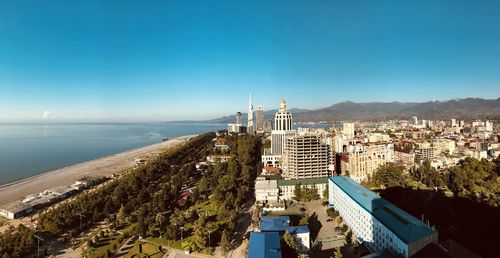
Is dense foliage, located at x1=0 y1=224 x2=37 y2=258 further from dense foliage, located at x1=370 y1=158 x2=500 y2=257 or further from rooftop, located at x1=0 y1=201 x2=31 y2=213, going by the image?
dense foliage, located at x1=370 y1=158 x2=500 y2=257

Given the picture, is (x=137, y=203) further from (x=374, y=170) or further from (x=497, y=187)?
(x=497, y=187)

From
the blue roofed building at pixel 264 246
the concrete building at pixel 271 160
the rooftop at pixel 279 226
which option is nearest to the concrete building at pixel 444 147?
the concrete building at pixel 271 160

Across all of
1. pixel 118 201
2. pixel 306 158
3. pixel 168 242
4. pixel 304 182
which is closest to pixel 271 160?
pixel 306 158

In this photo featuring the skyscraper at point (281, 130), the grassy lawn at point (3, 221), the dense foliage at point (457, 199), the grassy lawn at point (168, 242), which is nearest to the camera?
the dense foliage at point (457, 199)

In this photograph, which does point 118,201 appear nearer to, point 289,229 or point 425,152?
point 289,229

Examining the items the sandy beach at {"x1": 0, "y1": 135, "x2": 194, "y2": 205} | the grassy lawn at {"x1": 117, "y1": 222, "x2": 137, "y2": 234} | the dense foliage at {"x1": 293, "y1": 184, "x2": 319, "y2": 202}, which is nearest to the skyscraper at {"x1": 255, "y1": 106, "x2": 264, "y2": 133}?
the sandy beach at {"x1": 0, "y1": 135, "x2": 194, "y2": 205}

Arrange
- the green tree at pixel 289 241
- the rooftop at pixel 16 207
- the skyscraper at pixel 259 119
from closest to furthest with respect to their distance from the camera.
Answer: the green tree at pixel 289 241
the rooftop at pixel 16 207
the skyscraper at pixel 259 119

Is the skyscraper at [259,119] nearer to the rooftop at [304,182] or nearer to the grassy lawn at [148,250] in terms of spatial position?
the rooftop at [304,182]
